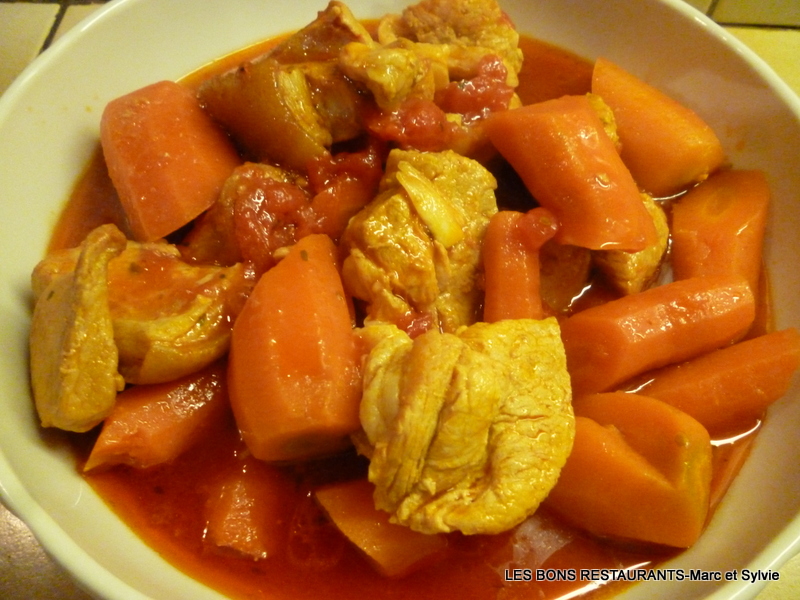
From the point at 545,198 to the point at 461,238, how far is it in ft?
1.04

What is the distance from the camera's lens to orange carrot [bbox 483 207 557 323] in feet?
6.15

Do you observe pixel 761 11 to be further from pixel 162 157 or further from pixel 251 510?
pixel 251 510

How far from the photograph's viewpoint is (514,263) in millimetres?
1893

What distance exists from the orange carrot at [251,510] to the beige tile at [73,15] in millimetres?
2346

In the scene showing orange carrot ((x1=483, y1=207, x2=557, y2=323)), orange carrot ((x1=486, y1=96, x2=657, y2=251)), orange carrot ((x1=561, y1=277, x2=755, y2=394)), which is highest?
orange carrot ((x1=486, y1=96, x2=657, y2=251))

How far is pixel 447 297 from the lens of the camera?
193 centimetres

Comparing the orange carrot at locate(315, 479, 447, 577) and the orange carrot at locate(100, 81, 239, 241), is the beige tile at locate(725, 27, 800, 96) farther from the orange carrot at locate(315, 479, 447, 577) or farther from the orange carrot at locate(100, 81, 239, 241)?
the orange carrot at locate(315, 479, 447, 577)

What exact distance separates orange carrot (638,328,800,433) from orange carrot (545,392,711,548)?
0.14 metres

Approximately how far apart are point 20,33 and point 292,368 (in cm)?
245

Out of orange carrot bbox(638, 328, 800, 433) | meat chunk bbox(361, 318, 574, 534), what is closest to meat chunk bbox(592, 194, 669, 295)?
orange carrot bbox(638, 328, 800, 433)

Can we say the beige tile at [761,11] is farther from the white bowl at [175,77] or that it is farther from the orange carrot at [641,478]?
the orange carrot at [641,478]

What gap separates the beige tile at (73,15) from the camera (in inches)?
114

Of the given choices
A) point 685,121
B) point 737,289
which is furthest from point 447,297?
point 685,121

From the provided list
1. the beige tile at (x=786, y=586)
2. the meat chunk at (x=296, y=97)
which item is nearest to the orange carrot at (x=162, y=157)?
the meat chunk at (x=296, y=97)
